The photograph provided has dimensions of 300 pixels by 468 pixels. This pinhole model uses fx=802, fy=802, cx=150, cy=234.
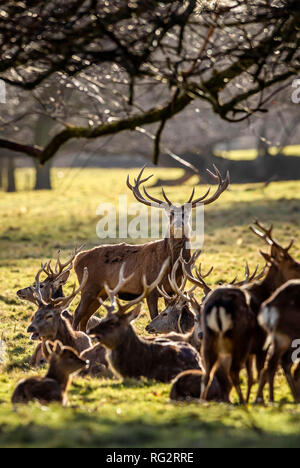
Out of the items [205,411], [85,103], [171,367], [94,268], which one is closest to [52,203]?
[85,103]

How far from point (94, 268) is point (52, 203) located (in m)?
19.6

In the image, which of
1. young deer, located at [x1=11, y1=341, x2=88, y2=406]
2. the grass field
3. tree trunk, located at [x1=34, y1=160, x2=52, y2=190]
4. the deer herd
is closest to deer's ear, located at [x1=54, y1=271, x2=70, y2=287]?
the deer herd

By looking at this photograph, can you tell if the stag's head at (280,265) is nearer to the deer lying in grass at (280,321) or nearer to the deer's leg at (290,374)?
the deer's leg at (290,374)

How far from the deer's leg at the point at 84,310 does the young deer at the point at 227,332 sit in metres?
4.14

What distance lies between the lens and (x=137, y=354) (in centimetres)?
828

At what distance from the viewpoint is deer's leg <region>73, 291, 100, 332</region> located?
11.0 meters

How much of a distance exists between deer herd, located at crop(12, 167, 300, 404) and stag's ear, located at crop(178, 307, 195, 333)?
1 centimetres

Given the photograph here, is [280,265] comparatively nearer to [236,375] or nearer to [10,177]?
[236,375]

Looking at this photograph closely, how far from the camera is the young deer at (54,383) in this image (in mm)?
7109

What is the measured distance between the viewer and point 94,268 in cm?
1121

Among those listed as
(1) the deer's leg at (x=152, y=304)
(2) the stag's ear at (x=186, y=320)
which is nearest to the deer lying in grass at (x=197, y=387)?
(2) the stag's ear at (x=186, y=320)

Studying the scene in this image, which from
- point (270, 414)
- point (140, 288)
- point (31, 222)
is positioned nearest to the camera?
point (270, 414)

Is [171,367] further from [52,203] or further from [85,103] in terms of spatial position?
[85,103]

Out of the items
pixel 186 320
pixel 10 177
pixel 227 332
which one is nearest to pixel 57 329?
pixel 186 320
